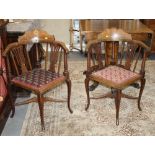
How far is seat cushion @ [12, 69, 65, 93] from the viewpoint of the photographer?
2520mm

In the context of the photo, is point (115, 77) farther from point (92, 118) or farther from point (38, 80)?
point (38, 80)

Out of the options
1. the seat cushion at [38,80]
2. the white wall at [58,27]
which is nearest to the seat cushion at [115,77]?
the seat cushion at [38,80]

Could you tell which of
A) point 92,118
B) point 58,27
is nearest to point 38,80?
point 92,118

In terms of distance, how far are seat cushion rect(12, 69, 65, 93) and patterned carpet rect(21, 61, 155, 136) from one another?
44cm

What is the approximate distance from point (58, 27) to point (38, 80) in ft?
8.78

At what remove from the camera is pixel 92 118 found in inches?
110

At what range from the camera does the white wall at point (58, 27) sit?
5.02m

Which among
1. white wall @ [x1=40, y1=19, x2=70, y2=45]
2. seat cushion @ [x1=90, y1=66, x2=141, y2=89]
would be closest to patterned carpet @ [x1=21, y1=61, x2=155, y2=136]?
seat cushion @ [x1=90, y1=66, x2=141, y2=89]

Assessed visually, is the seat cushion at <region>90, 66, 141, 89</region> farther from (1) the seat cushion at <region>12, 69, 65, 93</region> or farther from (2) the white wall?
(2) the white wall

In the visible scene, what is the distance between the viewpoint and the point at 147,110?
2959mm

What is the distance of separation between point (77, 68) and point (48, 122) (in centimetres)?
168

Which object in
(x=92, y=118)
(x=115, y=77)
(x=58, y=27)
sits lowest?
(x=92, y=118)
